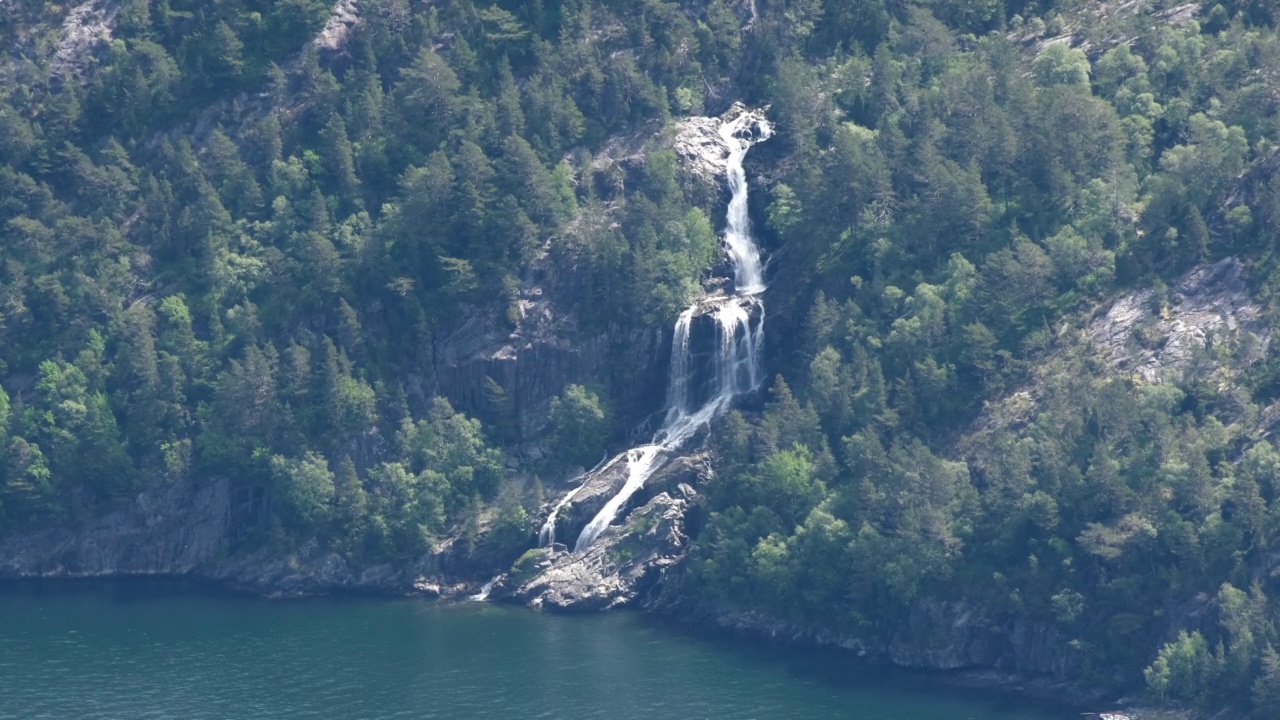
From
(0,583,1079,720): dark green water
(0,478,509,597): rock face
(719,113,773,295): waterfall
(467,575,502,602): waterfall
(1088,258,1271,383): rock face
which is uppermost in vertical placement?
(719,113,773,295): waterfall

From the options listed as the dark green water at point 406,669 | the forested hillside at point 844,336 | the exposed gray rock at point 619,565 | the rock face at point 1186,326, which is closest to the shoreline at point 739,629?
the dark green water at point 406,669

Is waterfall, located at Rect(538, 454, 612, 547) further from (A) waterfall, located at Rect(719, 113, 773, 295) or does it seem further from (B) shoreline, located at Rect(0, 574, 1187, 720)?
(A) waterfall, located at Rect(719, 113, 773, 295)

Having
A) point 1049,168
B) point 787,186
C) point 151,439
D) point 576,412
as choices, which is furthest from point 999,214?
point 151,439

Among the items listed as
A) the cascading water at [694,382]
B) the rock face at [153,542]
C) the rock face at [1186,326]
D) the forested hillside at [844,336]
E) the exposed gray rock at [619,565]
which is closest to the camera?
the forested hillside at [844,336]

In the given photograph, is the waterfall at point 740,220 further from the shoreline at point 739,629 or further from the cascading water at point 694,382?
the shoreline at point 739,629

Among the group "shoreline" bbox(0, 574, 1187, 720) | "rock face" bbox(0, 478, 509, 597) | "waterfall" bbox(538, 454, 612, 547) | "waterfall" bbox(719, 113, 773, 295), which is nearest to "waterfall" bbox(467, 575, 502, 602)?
"shoreline" bbox(0, 574, 1187, 720)

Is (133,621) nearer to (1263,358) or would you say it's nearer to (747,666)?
(747,666)
